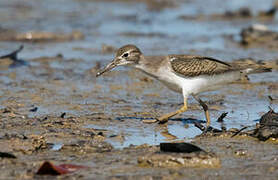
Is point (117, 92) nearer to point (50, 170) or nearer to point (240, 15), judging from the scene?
point (50, 170)

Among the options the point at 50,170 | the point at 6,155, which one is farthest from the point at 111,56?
the point at 50,170

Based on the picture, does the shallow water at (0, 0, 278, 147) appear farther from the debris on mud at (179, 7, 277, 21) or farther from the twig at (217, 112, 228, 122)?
the debris on mud at (179, 7, 277, 21)

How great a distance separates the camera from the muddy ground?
19.6 ft

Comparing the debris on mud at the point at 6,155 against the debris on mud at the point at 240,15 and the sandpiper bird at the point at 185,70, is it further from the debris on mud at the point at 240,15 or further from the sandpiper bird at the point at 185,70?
the debris on mud at the point at 240,15

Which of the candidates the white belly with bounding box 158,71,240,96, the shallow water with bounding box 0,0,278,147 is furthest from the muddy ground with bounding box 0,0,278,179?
the white belly with bounding box 158,71,240,96

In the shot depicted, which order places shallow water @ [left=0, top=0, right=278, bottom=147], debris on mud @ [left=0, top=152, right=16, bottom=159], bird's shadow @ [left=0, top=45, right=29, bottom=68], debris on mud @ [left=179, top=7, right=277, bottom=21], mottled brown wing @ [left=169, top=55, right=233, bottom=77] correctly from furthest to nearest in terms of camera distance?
1. debris on mud @ [left=179, top=7, right=277, bottom=21]
2. bird's shadow @ [left=0, top=45, right=29, bottom=68]
3. shallow water @ [left=0, top=0, right=278, bottom=147]
4. mottled brown wing @ [left=169, top=55, right=233, bottom=77]
5. debris on mud @ [left=0, top=152, right=16, bottom=159]

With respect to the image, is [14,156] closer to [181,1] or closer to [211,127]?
[211,127]

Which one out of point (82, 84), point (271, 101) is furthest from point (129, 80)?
point (271, 101)

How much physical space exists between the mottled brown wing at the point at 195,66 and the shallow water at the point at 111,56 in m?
0.69

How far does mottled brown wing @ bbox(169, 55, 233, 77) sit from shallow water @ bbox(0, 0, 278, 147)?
0.69 metres

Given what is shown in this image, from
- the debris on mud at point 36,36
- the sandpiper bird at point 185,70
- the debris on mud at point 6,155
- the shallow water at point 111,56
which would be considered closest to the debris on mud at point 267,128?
the shallow water at point 111,56

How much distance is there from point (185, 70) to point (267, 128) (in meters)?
1.35

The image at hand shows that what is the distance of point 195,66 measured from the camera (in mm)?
7805

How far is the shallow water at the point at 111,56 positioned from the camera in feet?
27.2
